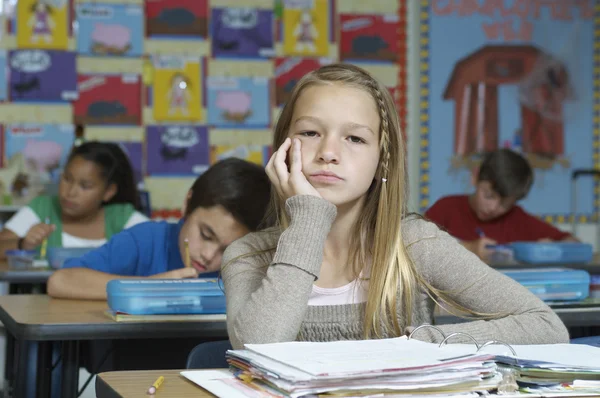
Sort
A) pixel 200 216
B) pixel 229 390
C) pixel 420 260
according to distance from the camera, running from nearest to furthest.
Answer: pixel 229 390 → pixel 420 260 → pixel 200 216

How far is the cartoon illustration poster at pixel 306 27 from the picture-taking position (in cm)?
464

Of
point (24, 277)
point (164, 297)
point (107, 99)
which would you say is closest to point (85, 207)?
point (24, 277)

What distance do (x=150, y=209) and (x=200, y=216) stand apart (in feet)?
6.91

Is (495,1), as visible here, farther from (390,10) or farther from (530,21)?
(390,10)

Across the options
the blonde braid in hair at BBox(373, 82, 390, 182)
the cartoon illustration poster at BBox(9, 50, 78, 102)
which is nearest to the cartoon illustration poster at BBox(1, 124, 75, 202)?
the cartoon illustration poster at BBox(9, 50, 78, 102)

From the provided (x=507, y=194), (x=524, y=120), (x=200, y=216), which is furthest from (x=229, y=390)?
(x=524, y=120)

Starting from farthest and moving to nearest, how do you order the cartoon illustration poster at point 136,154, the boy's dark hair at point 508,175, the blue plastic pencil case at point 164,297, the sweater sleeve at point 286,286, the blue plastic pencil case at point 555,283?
the cartoon illustration poster at point 136,154
the boy's dark hair at point 508,175
the blue plastic pencil case at point 555,283
the blue plastic pencil case at point 164,297
the sweater sleeve at point 286,286

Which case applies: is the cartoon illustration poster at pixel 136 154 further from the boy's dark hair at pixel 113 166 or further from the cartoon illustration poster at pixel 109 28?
the boy's dark hair at pixel 113 166

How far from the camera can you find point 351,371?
97cm

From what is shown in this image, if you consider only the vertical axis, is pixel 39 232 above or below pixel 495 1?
below

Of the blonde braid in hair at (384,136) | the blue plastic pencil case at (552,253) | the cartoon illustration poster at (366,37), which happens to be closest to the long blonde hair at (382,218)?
the blonde braid in hair at (384,136)

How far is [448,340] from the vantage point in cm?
130

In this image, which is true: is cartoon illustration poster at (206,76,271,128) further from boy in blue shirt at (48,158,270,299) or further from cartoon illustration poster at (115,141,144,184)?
boy in blue shirt at (48,158,270,299)

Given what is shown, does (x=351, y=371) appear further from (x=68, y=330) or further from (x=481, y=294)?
(x=68, y=330)
